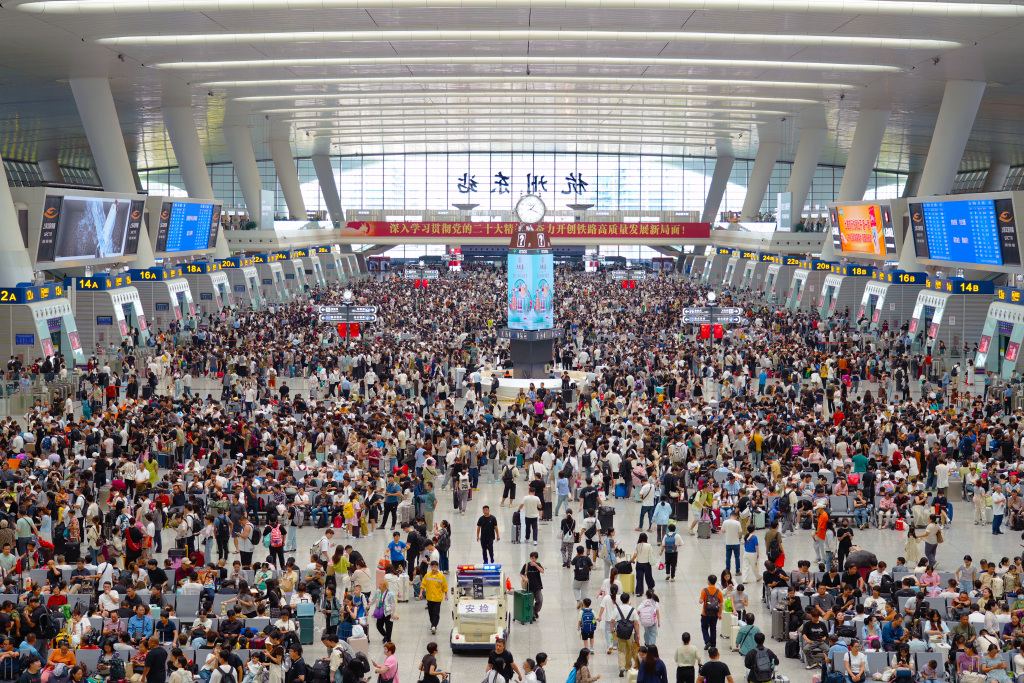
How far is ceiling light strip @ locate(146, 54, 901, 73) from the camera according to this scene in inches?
1313

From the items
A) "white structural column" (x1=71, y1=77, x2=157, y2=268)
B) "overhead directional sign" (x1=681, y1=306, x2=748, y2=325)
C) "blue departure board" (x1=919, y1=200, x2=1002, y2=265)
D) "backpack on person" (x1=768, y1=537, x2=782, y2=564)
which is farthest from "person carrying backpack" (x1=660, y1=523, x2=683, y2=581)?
"white structural column" (x1=71, y1=77, x2=157, y2=268)

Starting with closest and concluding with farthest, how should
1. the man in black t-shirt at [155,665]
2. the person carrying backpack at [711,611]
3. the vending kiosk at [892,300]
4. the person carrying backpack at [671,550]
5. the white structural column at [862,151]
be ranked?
the man in black t-shirt at [155,665] → the person carrying backpack at [711,611] → the person carrying backpack at [671,550] → the vending kiosk at [892,300] → the white structural column at [862,151]

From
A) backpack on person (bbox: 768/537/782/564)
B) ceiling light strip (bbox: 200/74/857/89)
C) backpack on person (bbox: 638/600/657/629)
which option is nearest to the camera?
backpack on person (bbox: 638/600/657/629)

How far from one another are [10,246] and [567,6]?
15.9 m

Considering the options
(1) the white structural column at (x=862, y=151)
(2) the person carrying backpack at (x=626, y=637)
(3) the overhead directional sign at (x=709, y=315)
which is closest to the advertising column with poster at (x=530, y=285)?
(3) the overhead directional sign at (x=709, y=315)

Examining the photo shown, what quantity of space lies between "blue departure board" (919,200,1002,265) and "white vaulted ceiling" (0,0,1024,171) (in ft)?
13.8

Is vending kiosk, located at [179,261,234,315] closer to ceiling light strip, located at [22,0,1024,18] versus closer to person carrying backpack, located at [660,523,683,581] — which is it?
ceiling light strip, located at [22,0,1024,18]

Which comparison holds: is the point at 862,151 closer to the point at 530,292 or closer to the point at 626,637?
the point at 530,292

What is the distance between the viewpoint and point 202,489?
15930 mm

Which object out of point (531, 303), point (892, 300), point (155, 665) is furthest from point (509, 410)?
point (892, 300)

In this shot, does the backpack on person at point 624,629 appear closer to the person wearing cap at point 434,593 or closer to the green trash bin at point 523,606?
the green trash bin at point 523,606

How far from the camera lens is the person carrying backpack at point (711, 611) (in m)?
11.2

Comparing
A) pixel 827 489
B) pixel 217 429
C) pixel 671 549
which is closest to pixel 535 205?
pixel 217 429

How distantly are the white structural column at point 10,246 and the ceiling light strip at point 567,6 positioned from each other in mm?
5842
